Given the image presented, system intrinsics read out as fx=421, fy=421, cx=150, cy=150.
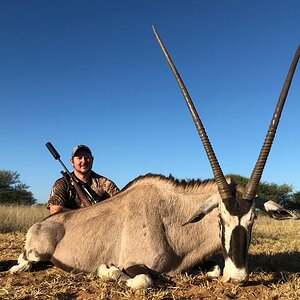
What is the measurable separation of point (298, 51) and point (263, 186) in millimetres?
25595

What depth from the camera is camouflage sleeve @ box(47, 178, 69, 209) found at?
20.0 feet

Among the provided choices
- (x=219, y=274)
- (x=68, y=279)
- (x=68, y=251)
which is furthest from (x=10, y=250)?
(x=219, y=274)

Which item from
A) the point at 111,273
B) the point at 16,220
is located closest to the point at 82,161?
the point at 111,273

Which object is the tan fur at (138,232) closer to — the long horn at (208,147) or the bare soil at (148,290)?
the bare soil at (148,290)

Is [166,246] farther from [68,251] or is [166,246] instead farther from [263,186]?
[263,186]

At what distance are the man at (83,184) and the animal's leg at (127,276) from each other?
1.93m

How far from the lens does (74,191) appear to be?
6.36 meters

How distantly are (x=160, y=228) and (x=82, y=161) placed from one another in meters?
2.41

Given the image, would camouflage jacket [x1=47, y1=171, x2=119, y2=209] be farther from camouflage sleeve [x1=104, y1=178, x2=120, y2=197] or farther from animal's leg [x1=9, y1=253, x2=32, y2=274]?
animal's leg [x1=9, y1=253, x2=32, y2=274]

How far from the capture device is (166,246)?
4391 mm

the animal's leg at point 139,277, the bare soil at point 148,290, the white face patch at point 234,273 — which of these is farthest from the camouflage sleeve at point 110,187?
the white face patch at point 234,273

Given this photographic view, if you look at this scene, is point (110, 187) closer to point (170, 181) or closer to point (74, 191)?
point (74, 191)

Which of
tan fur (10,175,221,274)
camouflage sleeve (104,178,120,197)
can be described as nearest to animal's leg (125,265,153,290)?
tan fur (10,175,221,274)

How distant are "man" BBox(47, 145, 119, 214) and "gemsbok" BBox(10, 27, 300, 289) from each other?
2.98 ft
